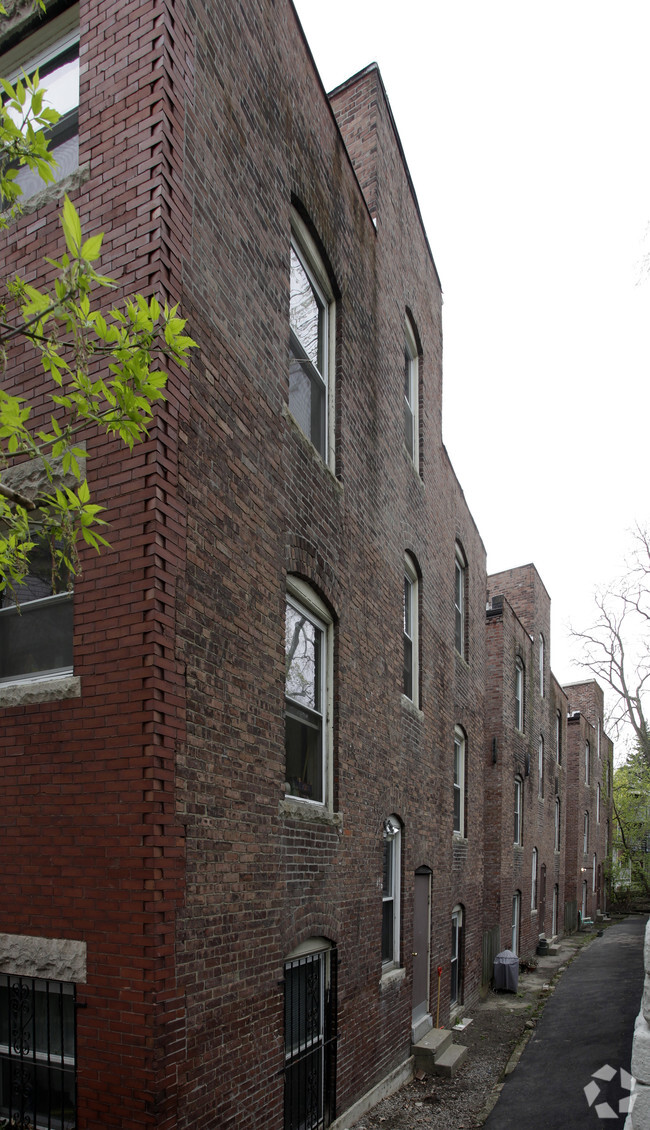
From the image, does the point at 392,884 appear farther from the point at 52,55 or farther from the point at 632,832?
the point at 632,832

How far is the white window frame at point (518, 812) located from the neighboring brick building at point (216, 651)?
42.3ft

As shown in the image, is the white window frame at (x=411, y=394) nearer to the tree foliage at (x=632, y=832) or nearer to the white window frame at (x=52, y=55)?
the white window frame at (x=52, y=55)

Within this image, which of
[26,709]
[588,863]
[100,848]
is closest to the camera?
[100,848]

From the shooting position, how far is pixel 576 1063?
1193cm

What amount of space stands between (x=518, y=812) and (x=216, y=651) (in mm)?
19612

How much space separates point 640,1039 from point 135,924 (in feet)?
9.91

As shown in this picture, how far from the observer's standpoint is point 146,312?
13.4 feet

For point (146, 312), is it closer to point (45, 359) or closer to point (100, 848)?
point (45, 359)

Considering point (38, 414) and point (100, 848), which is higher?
point (38, 414)

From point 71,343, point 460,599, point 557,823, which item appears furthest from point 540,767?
point 71,343

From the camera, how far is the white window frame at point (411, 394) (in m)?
13.4

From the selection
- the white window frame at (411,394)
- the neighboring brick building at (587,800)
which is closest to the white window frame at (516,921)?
the neighboring brick building at (587,800)

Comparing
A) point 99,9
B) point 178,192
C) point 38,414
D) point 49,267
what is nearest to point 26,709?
point 38,414

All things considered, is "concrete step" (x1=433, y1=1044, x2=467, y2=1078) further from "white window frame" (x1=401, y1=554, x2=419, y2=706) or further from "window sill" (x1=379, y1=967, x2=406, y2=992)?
"white window frame" (x1=401, y1=554, x2=419, y2=706)
